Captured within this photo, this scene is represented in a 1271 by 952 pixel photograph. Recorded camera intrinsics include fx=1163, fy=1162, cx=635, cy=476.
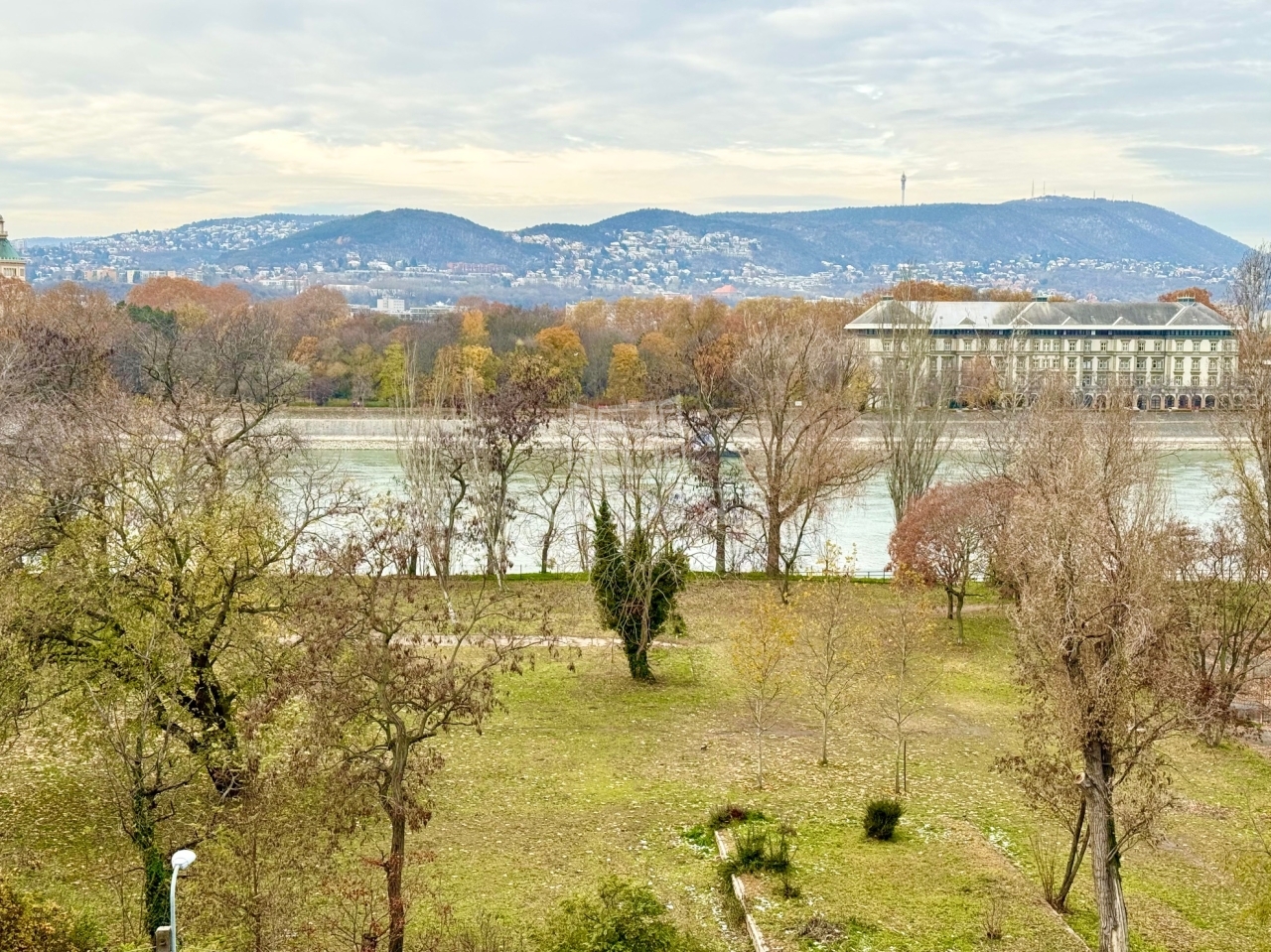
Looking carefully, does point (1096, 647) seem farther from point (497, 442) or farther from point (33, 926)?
point (497, 442)

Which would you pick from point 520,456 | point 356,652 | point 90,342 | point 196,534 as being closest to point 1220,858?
point 356,652

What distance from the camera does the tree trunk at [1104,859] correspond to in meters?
9.67

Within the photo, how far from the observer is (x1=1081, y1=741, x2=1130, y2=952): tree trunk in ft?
31.7

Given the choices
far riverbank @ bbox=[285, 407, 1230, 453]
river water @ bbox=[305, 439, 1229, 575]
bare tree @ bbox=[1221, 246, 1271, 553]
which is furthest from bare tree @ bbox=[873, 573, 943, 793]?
far riverbank @ bbox=[285, 407, 1230, 453]

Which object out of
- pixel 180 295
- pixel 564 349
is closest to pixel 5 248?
pixel 180 295

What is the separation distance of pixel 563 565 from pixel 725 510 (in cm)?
574

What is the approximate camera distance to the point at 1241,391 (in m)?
22.1

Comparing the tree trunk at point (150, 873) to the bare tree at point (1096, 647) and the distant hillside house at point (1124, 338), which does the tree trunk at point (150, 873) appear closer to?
the bare tree at point (1096, 647)

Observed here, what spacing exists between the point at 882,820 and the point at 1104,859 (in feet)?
10.0

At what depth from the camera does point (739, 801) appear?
44.9ft

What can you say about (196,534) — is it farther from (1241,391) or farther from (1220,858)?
(1241,391)

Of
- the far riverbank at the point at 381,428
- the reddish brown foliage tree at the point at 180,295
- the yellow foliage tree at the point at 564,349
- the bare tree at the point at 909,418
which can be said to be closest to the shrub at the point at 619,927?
the bare tree at the point at 909,418

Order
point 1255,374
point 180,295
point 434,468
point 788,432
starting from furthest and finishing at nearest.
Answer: point 180,295, point 788,432, point 434,468, point 1255,374

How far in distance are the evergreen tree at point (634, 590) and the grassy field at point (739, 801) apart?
77 centimetres
